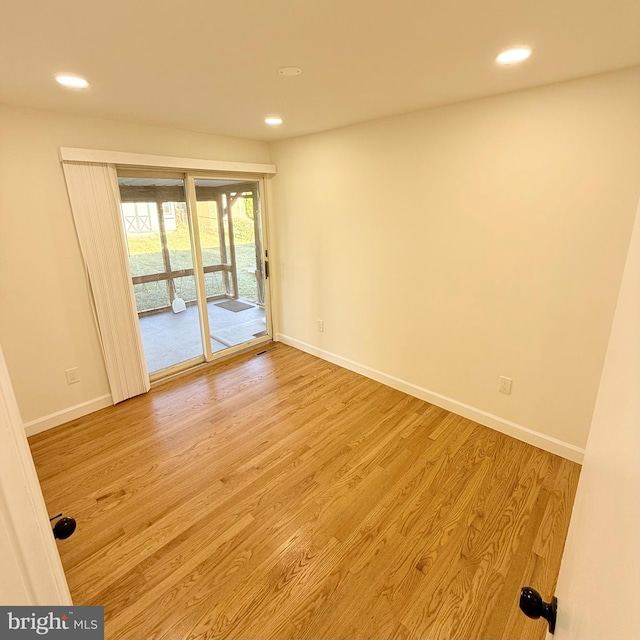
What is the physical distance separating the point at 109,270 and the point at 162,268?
22.7 inches

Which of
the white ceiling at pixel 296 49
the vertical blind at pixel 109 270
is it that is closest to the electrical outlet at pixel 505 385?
the white ceiling at pixel 296 49

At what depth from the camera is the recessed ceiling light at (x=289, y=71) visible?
5.65ft

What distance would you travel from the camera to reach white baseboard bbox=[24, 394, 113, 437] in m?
2.70

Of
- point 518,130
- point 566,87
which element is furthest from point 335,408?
point 566,87

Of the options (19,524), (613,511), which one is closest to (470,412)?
(613,511)

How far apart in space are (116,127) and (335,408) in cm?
291

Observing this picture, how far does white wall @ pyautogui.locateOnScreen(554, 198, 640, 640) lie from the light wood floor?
989 millimetres

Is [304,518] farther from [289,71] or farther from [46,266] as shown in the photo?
[46,266]

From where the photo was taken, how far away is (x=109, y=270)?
2.88 metres

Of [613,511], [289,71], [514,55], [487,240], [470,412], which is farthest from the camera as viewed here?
[470,412]

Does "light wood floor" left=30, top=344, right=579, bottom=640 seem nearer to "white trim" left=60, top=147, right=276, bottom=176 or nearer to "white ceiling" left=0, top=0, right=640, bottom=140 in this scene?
"white trim" left=60, top=147, right=276, bottom=176

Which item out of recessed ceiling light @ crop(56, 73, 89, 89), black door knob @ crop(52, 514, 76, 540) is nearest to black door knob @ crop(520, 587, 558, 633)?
black door knob @ crop(52, 514, 76, 540)

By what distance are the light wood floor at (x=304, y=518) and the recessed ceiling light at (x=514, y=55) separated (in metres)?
2.34

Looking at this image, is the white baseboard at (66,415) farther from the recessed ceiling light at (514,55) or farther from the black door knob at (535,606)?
the recessed ceiling light at (514,55)
